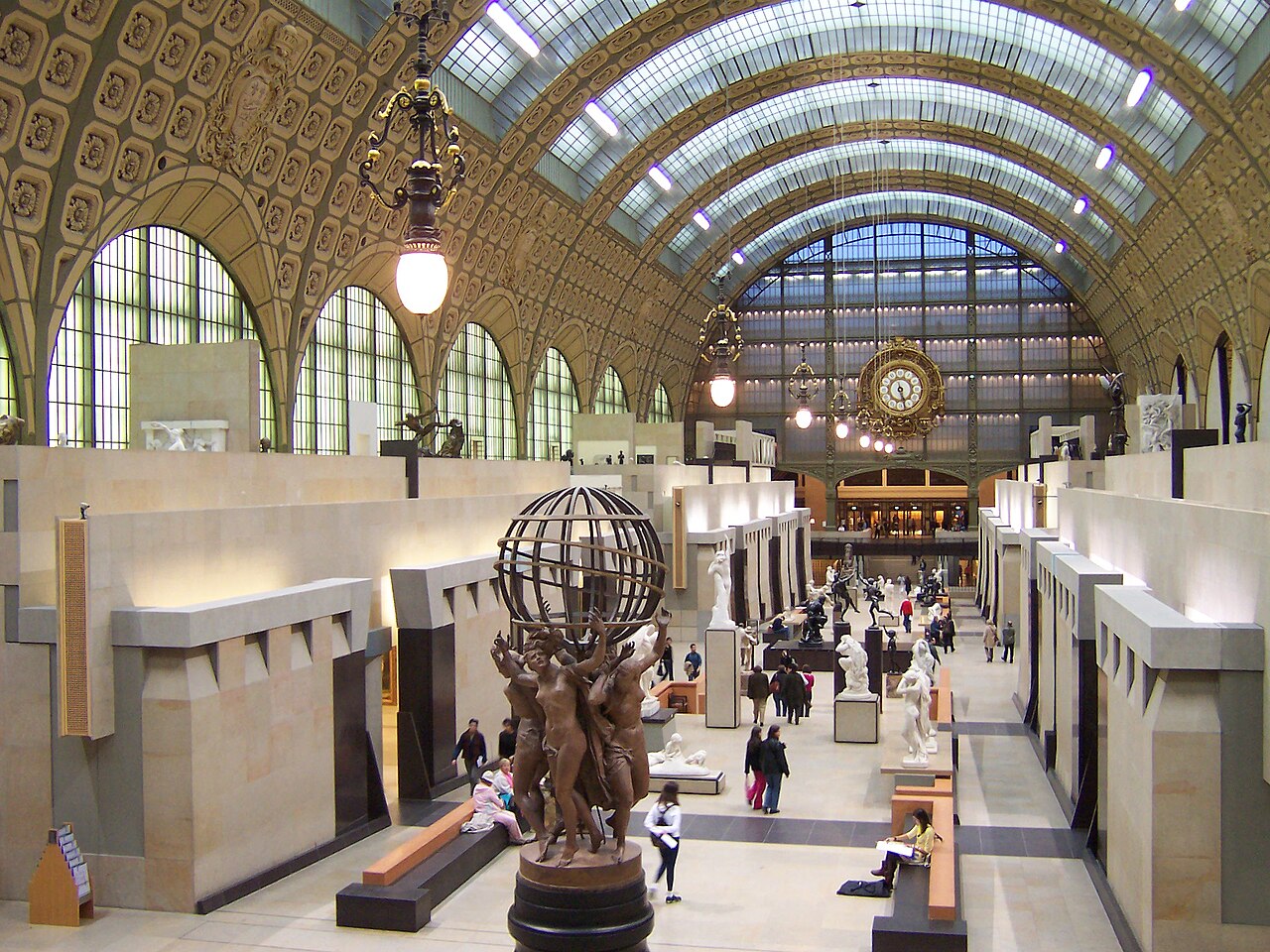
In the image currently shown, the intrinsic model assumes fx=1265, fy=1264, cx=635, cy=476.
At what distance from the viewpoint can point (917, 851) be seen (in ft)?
40.7

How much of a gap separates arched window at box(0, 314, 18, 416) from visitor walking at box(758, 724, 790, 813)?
13044 mm

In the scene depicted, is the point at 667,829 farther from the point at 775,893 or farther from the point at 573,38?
the point at 573,38

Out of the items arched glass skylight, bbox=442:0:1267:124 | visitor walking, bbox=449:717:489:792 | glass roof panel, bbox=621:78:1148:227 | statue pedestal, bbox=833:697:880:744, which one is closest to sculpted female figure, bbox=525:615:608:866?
visitor walking, bbox=449:717:489:792

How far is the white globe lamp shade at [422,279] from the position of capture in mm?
7699

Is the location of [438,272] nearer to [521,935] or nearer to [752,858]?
[521,935]

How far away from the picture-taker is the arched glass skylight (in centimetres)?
2838

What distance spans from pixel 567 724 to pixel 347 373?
2534cm

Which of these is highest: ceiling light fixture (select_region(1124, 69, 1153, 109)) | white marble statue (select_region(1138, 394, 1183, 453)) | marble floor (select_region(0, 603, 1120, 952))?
ceiling light fixture (select_region(1124, 69, 1153, 109))

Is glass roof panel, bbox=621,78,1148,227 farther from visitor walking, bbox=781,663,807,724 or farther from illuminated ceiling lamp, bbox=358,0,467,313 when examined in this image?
illuminated ceiling lamp, bbox=358,0,467,313

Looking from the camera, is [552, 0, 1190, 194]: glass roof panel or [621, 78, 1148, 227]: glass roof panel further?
[621, 78, 1148, 227]: glass roof panel

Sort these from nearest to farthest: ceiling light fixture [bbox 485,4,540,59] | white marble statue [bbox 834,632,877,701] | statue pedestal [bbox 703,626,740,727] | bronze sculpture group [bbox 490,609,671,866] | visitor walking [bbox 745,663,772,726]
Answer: bronze sculpture group [bbox 490,609,671,866] → white marble statue [bbox 834,632,877,701] → visitor walking [bbox 745,663,772,726] → statue pedestal [bbox 703,626,740,727] → ceiling light fixture [bbox 485,4,540,59]

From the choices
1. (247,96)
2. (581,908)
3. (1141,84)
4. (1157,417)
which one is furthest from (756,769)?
(1141,84)

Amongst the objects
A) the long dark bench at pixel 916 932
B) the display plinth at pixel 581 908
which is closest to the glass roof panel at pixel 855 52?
the long dark bench at pixel 916 932

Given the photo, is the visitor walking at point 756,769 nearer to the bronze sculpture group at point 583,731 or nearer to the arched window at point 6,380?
the bronze sculpture group at point 583,731
